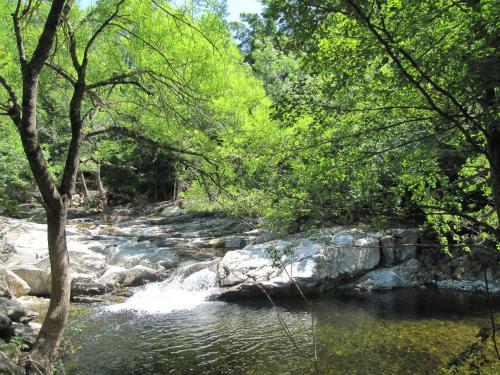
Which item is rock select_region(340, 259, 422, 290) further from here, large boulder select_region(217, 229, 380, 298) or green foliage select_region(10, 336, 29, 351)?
green foliage select_region(10, 336, 29, 351)

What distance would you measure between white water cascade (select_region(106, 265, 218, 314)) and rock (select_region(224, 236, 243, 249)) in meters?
3.80


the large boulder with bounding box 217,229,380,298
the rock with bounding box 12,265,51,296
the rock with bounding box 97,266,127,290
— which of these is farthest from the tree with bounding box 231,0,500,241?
the rock with bounding box 12,265,51,296

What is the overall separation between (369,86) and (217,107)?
11.5 feet

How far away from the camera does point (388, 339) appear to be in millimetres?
8430

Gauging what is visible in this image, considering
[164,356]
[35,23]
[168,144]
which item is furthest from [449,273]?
[35,23]

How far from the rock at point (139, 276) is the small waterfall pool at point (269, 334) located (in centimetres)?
100

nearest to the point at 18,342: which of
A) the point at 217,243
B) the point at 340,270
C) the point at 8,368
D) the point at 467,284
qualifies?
the point at 8,368

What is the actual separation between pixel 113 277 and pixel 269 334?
22.7 feet

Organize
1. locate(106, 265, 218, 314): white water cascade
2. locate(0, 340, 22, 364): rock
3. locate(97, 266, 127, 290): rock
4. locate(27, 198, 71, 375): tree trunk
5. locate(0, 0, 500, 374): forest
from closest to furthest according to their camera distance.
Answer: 1. locate(0, 0, 500, 374): forest
2. locate(27, 198, 71, 375): tree trunk
3. locate(0, 340, 22, 364): rock
4. locate(106, 265, 218, 314): white water cascade
5. locate(97, 266, 127, 290): rock

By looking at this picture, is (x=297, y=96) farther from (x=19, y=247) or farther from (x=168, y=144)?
(x=19, y=247)

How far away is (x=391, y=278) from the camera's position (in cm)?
1324

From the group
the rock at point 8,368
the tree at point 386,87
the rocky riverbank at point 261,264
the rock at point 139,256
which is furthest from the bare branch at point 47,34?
the rock at point 139,256

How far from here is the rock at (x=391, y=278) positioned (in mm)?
12953

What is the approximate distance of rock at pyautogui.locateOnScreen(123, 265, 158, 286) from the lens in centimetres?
1362
